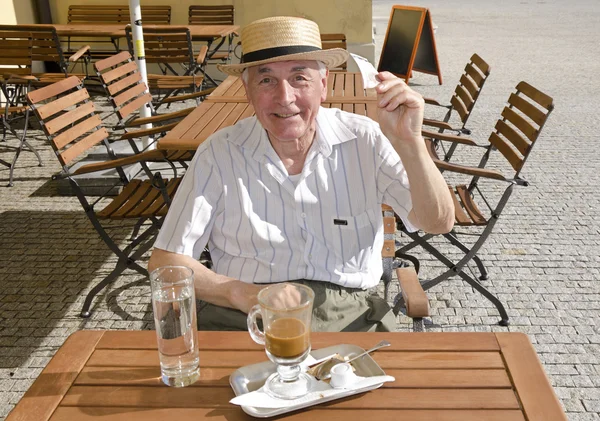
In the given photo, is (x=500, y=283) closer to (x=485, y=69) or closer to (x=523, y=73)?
(x=485, y=69)

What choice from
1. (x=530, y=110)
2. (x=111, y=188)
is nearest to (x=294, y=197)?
(x=111, y=188)

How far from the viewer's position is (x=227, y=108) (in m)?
4.48

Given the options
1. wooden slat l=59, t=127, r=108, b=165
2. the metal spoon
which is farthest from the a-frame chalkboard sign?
the metal spoon

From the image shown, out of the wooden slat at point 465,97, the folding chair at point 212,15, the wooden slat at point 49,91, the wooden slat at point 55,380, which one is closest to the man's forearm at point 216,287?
the wooden slat at point 55,380

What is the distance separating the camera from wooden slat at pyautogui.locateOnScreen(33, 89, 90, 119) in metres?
3.81

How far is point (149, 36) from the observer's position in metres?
7.69

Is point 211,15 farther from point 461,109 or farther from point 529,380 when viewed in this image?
point 529,380

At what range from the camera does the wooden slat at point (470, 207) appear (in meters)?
3.64

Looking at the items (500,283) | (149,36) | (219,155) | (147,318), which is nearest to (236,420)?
(219,155)

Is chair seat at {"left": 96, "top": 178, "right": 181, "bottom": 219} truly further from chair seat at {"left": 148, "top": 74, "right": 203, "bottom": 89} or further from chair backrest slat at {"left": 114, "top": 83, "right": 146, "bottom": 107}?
chair seat at {"left": 148, "top": 74, "right": 203, "bottom": 89}

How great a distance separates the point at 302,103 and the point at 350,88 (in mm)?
2906

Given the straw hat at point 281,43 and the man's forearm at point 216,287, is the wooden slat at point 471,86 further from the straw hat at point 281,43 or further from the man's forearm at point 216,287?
the man's forearm at point 216,287

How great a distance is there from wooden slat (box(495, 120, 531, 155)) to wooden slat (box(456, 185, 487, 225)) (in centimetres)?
39

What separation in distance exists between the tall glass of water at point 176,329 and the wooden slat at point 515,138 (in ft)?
8.07
